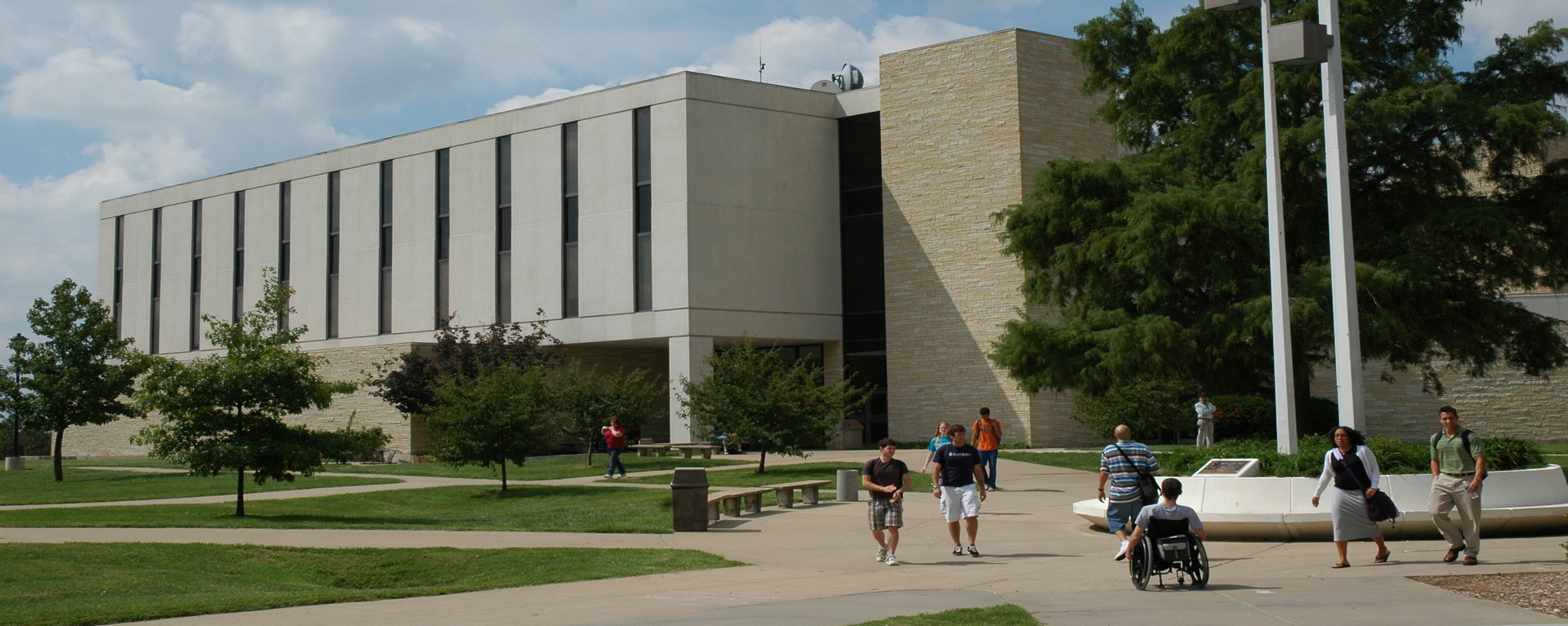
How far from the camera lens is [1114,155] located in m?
39.5

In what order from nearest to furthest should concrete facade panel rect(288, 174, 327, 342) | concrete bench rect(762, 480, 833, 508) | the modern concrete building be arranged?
1. concrete bench rect(762, 480, 833, 508)
2. the modern concrete building
3. concrete facade panel rect(288, 174, 327, 342)

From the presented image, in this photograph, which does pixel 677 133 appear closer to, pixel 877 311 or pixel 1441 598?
pixel 877 311

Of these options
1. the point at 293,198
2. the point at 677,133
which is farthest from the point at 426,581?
the point at 293,198

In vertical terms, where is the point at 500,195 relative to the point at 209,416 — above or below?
above

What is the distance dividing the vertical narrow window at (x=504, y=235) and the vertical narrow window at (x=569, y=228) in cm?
262

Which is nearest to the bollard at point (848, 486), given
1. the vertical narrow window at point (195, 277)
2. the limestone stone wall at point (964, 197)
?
the limestone stone wall at point (964, 197)

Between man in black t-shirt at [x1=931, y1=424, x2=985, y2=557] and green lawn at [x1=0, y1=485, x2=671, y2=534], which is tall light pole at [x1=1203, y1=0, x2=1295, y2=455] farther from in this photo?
green lawn at [x1=0, y1=485, x2=671, y2=534]

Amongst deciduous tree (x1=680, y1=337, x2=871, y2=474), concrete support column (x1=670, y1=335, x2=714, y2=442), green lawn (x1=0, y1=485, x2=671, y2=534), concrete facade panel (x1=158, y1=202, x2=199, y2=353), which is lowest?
green lawn (x1=0, y1=485, x2=671, y2=534)

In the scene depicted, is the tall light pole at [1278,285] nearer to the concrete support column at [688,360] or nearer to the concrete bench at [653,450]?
the concrete bench at [653,450]

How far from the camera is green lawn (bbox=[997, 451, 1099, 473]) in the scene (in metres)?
30.5

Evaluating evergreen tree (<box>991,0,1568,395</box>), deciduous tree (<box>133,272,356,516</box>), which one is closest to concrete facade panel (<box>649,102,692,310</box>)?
evergreen tree (<box>991,0,1568,395</box>)

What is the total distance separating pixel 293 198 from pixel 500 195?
38.9 ft

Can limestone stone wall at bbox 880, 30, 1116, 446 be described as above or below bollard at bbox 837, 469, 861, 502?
above

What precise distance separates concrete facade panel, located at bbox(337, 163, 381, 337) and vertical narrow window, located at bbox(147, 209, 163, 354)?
12911 mm
